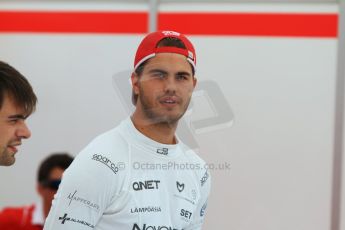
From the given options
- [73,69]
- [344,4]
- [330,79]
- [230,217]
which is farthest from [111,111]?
[344,4]

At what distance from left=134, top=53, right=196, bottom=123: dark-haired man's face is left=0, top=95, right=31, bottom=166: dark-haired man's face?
49 centimetres

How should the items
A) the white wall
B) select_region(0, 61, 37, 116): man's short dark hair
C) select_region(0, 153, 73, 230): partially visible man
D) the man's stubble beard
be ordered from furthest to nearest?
the white wall
select_region(0, 153, 73, 230): partially visible man
the man's stubble beard
select_region(0, 61, 37, 116): man's short dark hair

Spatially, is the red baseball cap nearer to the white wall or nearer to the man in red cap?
the man in red cap

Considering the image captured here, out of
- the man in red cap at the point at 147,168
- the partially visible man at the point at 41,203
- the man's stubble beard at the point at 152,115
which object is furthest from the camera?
the partially visible man at the point at 41,203

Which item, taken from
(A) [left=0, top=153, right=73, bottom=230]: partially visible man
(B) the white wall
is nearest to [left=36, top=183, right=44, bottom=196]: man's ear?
(A) [left=0, top=153, right=73, bottom=230]: partially visible man

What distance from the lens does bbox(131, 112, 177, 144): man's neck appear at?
1.64m

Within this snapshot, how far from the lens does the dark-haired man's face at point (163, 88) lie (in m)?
1.63

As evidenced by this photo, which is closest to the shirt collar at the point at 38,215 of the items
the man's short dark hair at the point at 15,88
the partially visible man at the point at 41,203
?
the partially visible man at the point at 41,203

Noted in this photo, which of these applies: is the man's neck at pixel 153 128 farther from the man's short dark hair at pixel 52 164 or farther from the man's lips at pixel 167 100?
the man's short dark hair at pixel 52 164

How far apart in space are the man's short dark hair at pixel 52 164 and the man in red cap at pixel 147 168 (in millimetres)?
682

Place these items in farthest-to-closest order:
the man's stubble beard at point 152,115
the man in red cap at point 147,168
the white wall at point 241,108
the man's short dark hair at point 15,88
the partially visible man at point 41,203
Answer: the white wall at point 241,108
the partially visible man at point 41,203
the man's stubble beard at point 152,115
the man in red cap at point 147,168
the man's short dark hair at point 15,88

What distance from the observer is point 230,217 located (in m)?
2.28

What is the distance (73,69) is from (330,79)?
1128 millimetres

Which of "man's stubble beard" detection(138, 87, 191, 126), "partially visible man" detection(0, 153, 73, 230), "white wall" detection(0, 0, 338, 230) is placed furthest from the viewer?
"white wall" detection(0, 0, 338, 230)
